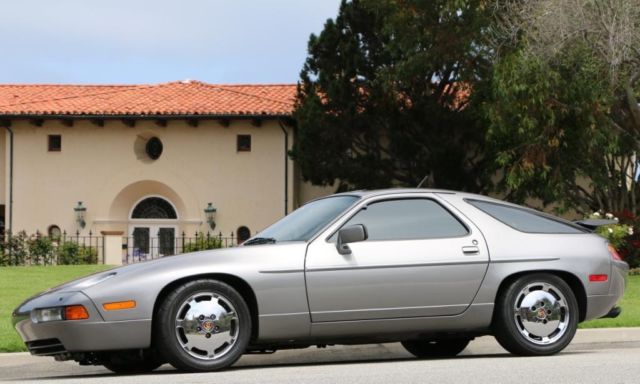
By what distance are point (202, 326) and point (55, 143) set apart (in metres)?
33.2

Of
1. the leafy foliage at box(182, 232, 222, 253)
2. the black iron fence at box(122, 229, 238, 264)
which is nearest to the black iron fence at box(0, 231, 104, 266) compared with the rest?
the leafy foliage at box(182, 232, 222, 253)

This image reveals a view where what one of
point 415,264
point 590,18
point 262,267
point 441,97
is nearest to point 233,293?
point 262,267

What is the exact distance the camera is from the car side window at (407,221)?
8914 millimetres

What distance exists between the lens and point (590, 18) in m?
24.3

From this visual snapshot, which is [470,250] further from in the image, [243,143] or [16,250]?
[243,143]

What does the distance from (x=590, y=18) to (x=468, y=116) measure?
353 inches

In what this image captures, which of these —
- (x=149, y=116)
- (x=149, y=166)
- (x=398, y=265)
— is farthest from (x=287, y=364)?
(x=149, y=166)

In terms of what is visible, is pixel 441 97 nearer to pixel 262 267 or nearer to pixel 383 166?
pixel 383 166

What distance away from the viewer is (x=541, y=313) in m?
9.03

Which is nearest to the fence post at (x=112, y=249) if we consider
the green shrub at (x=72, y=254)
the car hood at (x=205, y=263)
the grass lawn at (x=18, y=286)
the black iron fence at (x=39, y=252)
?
the green shrub at (x=72, y=254)

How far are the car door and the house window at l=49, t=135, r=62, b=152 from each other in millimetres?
32426

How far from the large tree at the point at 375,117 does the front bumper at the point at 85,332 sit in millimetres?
24732

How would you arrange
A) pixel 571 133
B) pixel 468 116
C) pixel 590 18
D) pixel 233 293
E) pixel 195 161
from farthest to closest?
1. pixel 195 161
2. pixel 468 116
3. pixel 571 133
4. pixel 590 18
5. pixel 233 293

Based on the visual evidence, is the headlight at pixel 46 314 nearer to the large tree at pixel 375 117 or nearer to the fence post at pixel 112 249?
the large tree at pixel 375 117
